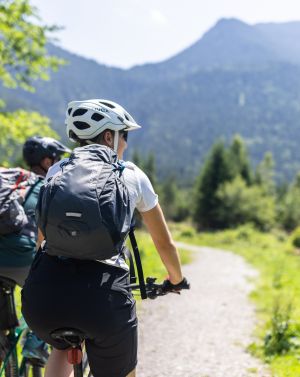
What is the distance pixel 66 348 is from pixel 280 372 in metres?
3.18

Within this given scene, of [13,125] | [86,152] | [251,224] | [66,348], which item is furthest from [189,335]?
[251,224]

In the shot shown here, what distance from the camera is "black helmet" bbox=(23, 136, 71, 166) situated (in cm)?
379

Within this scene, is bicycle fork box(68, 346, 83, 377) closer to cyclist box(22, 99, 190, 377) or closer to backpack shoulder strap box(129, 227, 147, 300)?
cyclist box(22, 99, 190, 377)

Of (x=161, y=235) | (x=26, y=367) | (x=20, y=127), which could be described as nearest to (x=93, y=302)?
(x=161, y=235)

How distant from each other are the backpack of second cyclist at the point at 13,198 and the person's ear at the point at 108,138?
967 mm

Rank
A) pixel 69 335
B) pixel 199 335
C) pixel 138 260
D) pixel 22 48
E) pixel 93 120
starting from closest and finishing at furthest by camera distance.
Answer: pixel 69 335 < pixel 138 260 < pixel 93 120 < pixel 199 335 < pixel 22 48

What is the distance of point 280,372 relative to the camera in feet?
15.3

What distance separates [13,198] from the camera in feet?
10.4

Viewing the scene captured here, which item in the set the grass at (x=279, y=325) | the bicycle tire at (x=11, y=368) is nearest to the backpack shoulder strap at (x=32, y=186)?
the bicycle tire at (x=11, y=368)

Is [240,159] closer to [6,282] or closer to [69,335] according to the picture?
[6,282]

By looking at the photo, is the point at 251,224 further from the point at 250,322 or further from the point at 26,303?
the point at 26,303

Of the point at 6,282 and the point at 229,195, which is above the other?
the point at 6,282

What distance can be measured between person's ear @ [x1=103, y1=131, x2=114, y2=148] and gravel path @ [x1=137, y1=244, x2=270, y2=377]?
3.12 meters

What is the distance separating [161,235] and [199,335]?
4.40m
